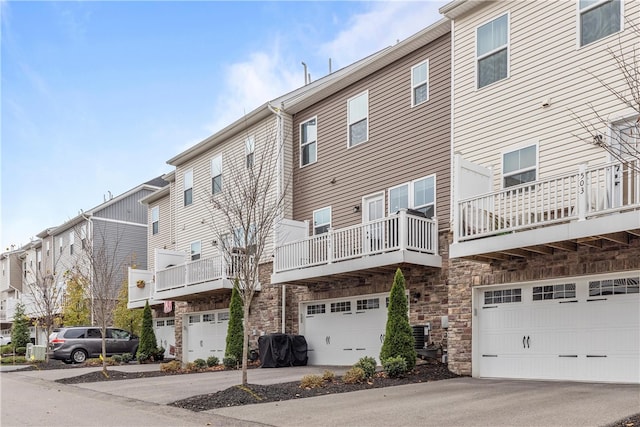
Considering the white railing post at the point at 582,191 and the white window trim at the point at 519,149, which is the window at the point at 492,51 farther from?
the white railing post at the point at 582,191

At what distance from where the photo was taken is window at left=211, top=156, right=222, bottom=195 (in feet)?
74.0

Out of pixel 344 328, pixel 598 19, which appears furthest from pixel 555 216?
pixel 344 328

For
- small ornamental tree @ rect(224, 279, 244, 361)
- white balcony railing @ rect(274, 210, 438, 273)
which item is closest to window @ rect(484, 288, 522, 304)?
white balcony railing @ rect(274, 210, 438, 273)

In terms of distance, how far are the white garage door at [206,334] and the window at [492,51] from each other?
12.5 meters

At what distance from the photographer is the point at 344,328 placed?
1709 centimetres

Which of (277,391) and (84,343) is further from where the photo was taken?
(84,343)

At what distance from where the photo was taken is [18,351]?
32.8 m

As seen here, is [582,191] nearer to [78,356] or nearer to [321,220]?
[321,220]

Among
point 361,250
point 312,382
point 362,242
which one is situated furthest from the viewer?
point 361,250

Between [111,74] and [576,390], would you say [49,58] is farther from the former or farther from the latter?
[576,390]

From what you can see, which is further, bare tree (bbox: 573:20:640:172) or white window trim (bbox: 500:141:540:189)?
white window trim (bbox: 500:141:540:189)

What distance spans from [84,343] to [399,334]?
53.6ft

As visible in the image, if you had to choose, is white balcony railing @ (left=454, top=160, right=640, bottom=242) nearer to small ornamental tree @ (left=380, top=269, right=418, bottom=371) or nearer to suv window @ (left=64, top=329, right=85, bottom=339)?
small ornamental tree @ (left=380, top=269, right=418, bottom=371)

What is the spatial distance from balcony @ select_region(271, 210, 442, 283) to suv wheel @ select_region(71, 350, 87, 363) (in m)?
11.2
